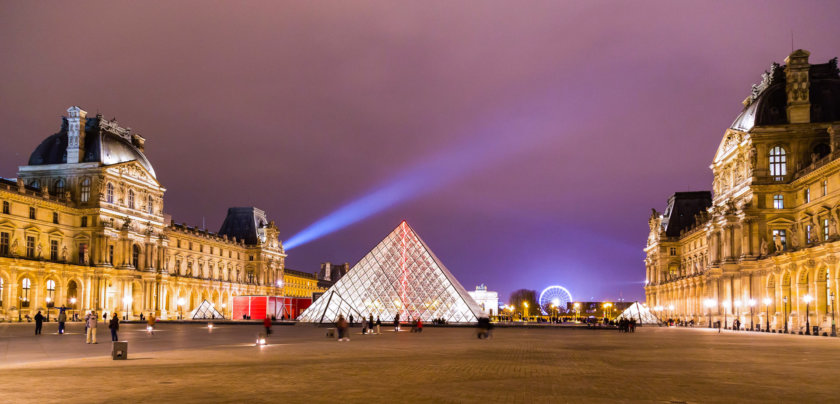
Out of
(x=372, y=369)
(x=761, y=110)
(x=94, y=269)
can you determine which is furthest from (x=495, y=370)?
(x=94, y=269)

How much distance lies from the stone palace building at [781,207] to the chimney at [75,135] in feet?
166

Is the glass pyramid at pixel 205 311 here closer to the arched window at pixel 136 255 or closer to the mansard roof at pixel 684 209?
the arched window at pixel 136 255

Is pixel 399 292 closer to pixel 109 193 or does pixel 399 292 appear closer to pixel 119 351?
pixel 109 193

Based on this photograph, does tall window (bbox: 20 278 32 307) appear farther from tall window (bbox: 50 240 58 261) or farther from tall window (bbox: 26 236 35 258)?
tall window (bbox: 50 240 58 261)

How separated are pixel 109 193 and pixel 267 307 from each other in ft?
52.9

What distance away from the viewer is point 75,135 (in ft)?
201

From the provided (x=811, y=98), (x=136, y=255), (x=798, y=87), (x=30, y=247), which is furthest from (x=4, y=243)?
(x=811, y=98)

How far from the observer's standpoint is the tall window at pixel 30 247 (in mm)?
53656

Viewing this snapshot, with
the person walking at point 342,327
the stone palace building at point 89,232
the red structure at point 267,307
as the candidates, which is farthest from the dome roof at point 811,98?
the stone palace building at point 89,232

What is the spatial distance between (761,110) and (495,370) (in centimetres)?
4198

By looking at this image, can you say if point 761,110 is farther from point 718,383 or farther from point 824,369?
point 718,383

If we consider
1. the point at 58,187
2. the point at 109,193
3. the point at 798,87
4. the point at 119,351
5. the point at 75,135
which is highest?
the point at 798,87

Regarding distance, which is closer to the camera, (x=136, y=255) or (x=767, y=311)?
(x=767, y=311)

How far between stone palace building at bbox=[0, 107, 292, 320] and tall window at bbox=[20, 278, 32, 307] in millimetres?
70
